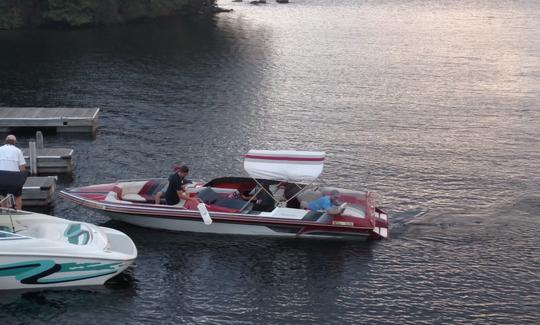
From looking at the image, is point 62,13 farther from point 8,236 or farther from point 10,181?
point 8,236

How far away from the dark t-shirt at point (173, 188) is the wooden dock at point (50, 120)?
574 inches

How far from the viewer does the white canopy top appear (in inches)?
1100

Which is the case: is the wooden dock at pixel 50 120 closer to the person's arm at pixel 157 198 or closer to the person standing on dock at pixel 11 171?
the person's arm at pixel 157 198

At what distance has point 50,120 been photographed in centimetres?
3988

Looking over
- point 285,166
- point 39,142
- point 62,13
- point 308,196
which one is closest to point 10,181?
point 39,142

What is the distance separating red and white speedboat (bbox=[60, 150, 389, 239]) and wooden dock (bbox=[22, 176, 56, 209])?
0.96 metres

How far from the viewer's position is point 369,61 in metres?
67.3

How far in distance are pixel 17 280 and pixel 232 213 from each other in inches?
318

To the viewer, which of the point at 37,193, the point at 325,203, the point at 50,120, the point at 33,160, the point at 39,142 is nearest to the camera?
the point at 325,203

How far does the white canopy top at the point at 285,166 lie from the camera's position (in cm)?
2794

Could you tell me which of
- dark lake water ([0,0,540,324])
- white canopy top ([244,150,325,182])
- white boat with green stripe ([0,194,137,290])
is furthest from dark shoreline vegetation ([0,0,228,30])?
white boat with green stripe ([0,194,137,290])

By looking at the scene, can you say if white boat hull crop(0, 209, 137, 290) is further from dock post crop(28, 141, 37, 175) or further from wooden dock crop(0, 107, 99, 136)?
wooden dock crop(0, 107, 99, 136)

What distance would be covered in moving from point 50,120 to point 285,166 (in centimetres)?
1745

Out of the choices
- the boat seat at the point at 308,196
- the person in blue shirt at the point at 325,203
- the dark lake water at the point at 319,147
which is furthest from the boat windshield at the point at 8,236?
the boat seat at the point at 308,196
